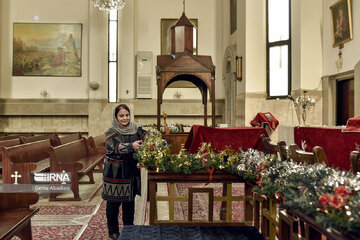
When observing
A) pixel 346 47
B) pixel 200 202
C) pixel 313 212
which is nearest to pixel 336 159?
pixel 200 202

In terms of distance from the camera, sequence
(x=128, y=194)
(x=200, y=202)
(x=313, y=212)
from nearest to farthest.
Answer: (x=313, y=212)
(x=128, y=194)
(x=200, y=202)

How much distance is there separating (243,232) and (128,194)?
167cm

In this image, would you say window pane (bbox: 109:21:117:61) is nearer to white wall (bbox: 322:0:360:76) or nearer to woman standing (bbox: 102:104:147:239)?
white wall (bbox: 322:0:360:76)

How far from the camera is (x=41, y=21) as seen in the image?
14.1m

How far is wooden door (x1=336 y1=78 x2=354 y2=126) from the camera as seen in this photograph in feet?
28.9

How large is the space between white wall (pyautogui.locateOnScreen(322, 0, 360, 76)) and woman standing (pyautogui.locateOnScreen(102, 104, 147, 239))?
6707 millimetres

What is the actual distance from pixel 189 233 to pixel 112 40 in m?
12.5

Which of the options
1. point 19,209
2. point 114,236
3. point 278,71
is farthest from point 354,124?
point 278,71

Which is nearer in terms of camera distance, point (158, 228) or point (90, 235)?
point (158, 228)

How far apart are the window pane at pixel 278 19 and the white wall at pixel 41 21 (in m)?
7.65

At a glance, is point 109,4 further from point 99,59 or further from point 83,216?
point 83,216

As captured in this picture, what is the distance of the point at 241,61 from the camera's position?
11.8 meters

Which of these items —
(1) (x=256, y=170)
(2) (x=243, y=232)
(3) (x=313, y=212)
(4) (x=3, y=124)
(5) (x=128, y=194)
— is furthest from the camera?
(4) (x=3, y=124)

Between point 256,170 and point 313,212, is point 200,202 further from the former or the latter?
point 313,212
